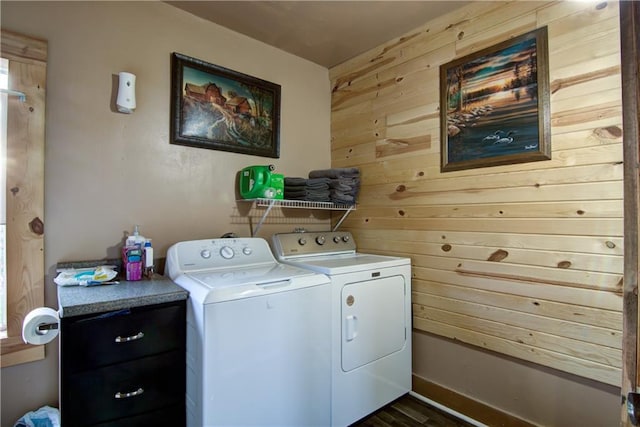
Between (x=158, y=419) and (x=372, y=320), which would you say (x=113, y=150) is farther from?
(x=372, y=320)

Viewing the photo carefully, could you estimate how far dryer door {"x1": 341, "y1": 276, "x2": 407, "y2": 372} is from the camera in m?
1.77

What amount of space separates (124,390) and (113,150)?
120 centimetres

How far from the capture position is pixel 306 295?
1.58m

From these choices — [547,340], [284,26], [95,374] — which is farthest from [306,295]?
[284,26]

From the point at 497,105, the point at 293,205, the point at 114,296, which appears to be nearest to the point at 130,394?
the point at 114,296

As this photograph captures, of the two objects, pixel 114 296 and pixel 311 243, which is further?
pixel 311 243

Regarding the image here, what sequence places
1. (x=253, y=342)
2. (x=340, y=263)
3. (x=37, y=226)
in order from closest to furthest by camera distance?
(x=253, y=342) < (x=37, y=226) < (x=340, y=263)

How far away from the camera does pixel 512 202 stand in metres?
Answer: 1.73

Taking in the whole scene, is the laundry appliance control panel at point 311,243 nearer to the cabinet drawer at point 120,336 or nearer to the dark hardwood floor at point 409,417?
the cabinet drawer at point 120,336

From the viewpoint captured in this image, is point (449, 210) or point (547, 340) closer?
point (547, 340)

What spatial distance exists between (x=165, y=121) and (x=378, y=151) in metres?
1.45

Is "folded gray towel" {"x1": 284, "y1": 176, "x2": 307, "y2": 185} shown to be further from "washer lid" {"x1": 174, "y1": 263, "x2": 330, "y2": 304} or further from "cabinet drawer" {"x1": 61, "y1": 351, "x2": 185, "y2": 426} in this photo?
"cabinet drawer" {"x1": 61, "y1": 351, "x2": 185, "y2": 426}

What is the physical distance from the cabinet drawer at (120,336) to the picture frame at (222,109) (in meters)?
1.10

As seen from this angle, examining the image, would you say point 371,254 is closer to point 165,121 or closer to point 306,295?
point 306,295
